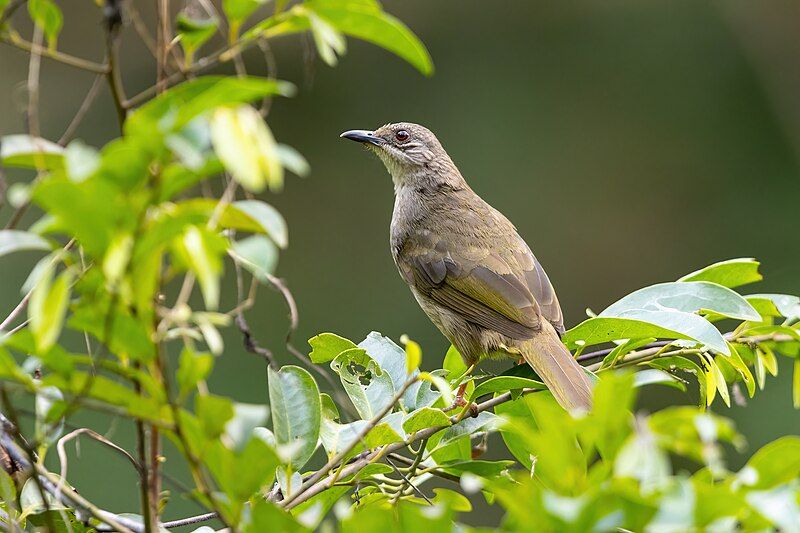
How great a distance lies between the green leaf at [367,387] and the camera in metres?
2.48

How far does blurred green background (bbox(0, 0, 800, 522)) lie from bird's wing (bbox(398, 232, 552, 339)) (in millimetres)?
4639

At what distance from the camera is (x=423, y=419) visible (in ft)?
7.05

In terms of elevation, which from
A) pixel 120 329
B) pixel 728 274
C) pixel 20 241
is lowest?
pixel 728 274

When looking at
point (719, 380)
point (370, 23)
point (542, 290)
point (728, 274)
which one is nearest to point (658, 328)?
point (719, 380)

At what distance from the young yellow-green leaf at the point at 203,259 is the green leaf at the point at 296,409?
2.63 ft

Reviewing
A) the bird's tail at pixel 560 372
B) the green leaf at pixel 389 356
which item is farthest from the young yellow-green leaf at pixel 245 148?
the bird's tail at pixel 560 372

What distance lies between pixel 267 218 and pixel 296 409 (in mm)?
768

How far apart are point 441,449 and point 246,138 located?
1235mm

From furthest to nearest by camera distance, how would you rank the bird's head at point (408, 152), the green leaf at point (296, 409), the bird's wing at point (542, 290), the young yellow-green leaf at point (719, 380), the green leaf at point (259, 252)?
the bird's head at point (408, 152), the bird's wing at point (542, 290), the young yellow-green leaf at point (719, 380), the green leaf at point (296, 409), the green leaf at point (259, 252)

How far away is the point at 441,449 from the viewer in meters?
2.33

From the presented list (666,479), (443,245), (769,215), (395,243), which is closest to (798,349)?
(666,479)

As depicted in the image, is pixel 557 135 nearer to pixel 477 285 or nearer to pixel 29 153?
pixel 477 285

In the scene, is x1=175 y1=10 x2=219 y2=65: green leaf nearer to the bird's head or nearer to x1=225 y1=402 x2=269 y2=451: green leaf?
x1=225 y1=402 x2=269 y2=451: green leaf

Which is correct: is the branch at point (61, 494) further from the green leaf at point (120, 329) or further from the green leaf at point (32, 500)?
the green leaf at point (120, 329)
